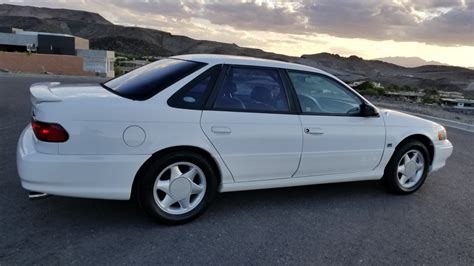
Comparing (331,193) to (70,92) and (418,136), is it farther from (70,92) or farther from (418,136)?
(70,92)

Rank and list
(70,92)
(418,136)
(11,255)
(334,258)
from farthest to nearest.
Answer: (418,136)
(70,92)
(334,258)
(11,255)

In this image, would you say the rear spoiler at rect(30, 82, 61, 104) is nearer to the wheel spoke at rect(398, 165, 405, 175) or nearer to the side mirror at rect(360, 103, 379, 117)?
the side mirror at rect(360, 103, 379, 117)

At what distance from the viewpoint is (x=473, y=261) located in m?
3.64

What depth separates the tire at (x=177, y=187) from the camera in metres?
3.66

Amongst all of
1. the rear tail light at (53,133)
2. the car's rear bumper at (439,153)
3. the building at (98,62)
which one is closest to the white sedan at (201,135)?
the rear tail light at (53,133)

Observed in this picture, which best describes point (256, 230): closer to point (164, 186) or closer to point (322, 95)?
point (164, 186)

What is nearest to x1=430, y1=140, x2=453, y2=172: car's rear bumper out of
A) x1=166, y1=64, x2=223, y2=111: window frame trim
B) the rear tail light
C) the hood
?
the hood

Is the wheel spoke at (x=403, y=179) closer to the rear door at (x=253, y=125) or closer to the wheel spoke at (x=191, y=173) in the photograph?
the rear door at (x=253, y=125)

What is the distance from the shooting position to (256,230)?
12.9 feet

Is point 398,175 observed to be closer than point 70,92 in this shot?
No

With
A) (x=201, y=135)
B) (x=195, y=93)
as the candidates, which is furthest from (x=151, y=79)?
(x=201, y=135)

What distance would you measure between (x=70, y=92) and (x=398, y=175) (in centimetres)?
383

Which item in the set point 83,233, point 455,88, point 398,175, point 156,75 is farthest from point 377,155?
point 455,88

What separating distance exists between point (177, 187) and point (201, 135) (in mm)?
522
